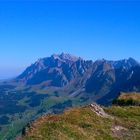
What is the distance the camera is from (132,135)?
41.1 m

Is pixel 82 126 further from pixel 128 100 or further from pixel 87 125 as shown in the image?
pixel 128 100

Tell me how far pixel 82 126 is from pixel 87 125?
2.34 feet

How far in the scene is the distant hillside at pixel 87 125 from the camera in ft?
118

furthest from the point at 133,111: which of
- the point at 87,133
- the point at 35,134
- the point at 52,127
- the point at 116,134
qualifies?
the point at 35,134

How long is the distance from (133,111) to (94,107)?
613 cm

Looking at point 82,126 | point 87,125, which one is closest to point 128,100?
point 87,125

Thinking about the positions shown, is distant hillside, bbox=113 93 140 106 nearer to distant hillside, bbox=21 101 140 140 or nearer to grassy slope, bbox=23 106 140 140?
distant hillside, bbox=21 101 140 140

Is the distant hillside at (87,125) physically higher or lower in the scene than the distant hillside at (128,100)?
lower

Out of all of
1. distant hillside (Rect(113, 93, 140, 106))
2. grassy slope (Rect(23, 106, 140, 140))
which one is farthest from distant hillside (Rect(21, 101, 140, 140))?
distant hillside (Rect(113, 93, 140, 106))

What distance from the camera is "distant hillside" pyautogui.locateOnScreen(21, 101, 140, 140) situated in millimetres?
35844

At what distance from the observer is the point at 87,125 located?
133 ft

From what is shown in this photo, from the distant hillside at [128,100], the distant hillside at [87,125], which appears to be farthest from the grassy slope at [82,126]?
the distant hillside at [128,100]

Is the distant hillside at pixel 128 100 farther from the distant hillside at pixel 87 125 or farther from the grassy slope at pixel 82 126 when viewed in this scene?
the grassy slope at pixel 82 126

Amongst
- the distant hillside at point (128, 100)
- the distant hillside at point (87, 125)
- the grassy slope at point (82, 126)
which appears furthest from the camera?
the distant hillside at point (128, 100)
